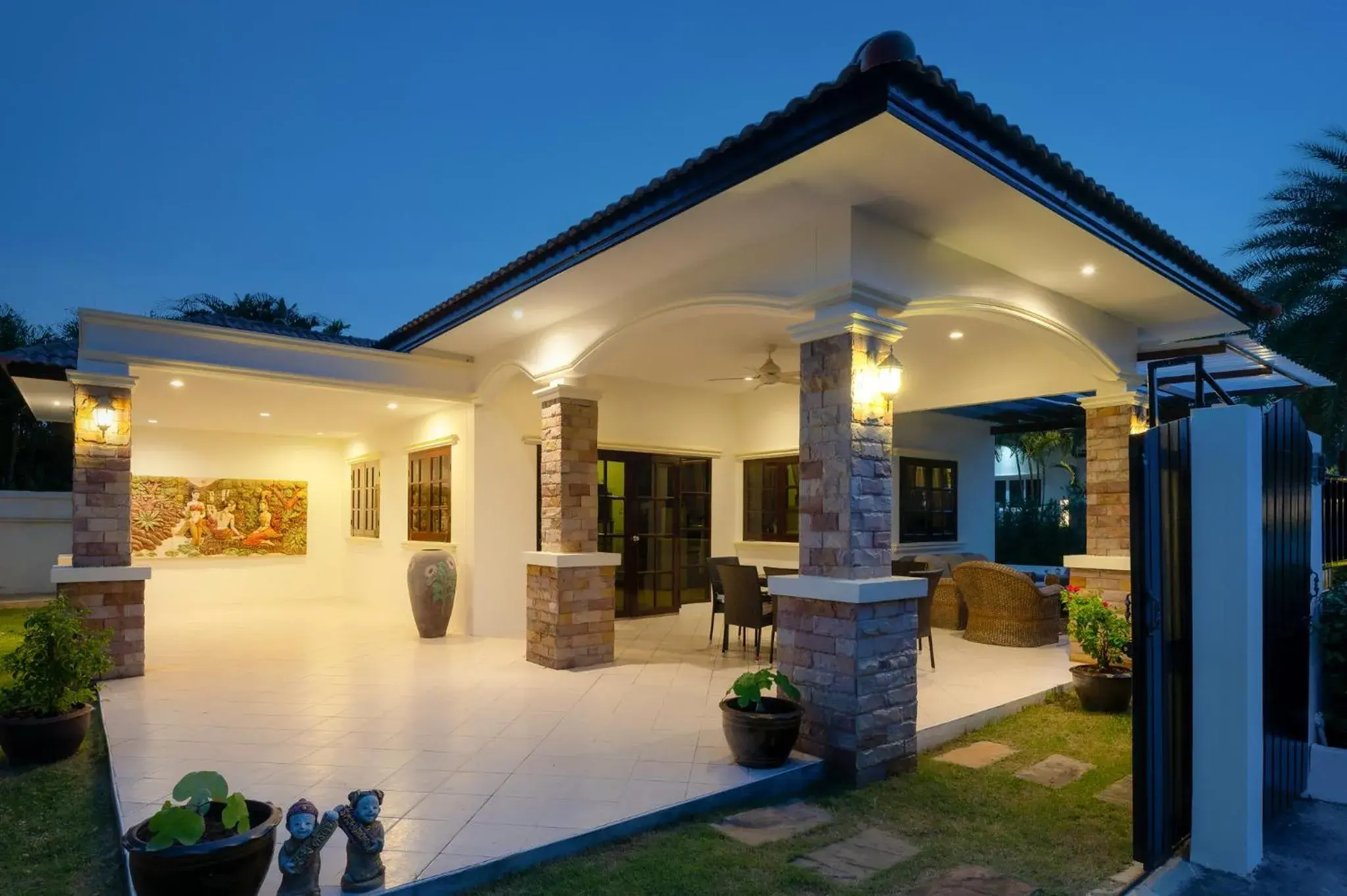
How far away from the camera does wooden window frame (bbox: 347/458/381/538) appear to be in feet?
38.9

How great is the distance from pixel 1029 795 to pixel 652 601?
649cm

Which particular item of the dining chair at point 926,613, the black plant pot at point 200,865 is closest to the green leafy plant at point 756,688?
the dining chair at point 926,613

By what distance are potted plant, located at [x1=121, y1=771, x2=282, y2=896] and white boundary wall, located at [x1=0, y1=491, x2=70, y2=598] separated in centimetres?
1411

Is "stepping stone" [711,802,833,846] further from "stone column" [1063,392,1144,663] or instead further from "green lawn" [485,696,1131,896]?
"stone column" [1063,392,1144,663]

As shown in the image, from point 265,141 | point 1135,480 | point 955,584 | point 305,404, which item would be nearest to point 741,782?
point 1135,480

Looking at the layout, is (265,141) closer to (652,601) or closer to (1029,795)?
(652,601)

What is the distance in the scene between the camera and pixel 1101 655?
6121mm

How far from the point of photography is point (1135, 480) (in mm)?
3326

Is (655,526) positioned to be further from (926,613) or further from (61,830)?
(61,830)

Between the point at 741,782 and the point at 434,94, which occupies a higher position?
the point at 434,94

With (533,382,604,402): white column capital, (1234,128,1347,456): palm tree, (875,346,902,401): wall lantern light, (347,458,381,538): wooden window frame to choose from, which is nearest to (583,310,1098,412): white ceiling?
(533,382,604,402): white column capital

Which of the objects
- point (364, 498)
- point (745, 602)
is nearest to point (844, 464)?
point (745, 602)

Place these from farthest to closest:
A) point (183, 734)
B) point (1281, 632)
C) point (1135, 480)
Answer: point (183, 734), point (1281, 632), point (1135, 480)

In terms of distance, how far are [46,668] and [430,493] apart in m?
5.32
